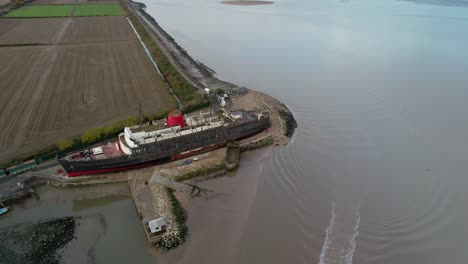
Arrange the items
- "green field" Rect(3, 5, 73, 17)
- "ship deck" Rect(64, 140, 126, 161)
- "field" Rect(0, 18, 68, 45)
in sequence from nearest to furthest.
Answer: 1. "ship deck" Rect(64, 140, 126, 161)
2. "field" Rect(0, 18, 68, 45)
3. "green field" Rect(3, 5, 73, 17)

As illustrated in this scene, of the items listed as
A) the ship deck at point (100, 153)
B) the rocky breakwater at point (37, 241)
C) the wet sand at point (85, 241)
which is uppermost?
the ship deck at point (100, 153)

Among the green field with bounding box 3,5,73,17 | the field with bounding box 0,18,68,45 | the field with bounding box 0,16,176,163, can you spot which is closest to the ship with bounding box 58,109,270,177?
the field with bounding box 0,16,176,163

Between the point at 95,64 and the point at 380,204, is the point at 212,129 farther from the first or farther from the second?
the point at 95,64

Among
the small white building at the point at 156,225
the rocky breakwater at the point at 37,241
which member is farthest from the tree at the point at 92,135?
the small white building at the point at 156,225

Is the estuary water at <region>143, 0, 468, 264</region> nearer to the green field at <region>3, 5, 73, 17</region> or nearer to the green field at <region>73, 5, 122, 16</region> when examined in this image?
the green field at <region>73, 5, 122, 16</region>

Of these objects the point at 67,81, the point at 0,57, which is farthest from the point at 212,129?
the point at 0,57

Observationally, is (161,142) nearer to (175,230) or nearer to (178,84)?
(175,230)

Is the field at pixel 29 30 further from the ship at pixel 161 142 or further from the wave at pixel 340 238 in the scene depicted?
the wave at pixel 340 238

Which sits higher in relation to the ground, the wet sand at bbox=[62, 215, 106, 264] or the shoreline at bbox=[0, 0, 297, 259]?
the shoreline at bbox=[0, 0, 297, 259]
